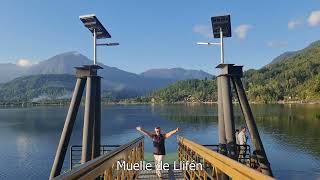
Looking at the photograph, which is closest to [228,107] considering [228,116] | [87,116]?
[228,116]

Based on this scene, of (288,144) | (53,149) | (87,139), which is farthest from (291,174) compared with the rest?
(53,149)

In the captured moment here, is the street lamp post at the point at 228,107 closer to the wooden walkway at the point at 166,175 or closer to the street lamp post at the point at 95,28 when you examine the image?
the wooden walkway at the point at 166,175

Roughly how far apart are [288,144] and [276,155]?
28.7ft

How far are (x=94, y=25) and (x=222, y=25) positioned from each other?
17.2 feet

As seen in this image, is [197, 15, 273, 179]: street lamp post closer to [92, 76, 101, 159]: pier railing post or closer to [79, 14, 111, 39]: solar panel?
[79, 14, 111, 39]: solar panel

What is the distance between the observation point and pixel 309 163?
39594mm

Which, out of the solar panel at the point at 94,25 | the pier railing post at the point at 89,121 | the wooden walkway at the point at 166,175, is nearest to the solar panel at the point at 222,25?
the solar panel at the point at 94,25

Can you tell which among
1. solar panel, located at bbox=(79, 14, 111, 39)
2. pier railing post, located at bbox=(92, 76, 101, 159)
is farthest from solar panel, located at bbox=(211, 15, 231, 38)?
pier railing post, located at bbox=(92, 76, 101, 159)

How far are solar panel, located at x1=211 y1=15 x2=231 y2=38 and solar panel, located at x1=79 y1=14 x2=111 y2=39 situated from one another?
14.8 feet

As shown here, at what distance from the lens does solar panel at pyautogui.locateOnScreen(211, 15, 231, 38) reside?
15320 millimetres

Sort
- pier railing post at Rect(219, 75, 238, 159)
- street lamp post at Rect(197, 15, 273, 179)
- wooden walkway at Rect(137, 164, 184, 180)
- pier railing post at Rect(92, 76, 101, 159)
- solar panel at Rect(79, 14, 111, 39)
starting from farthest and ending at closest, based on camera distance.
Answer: solar panel at Rect(79, 14, 111, 39), pier railing post at Rect(92, 76, 101, 159), street lamp post at Rect(197, 15, 273, 179), pier railing post at Rect(219, 75, 238, 159), wooden walkway at Rect(137, 164, 184, 180)

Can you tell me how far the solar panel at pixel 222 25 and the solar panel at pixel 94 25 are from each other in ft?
14.8

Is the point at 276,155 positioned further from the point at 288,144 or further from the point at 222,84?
the point at 222,84

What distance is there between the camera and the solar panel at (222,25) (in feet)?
50.3
